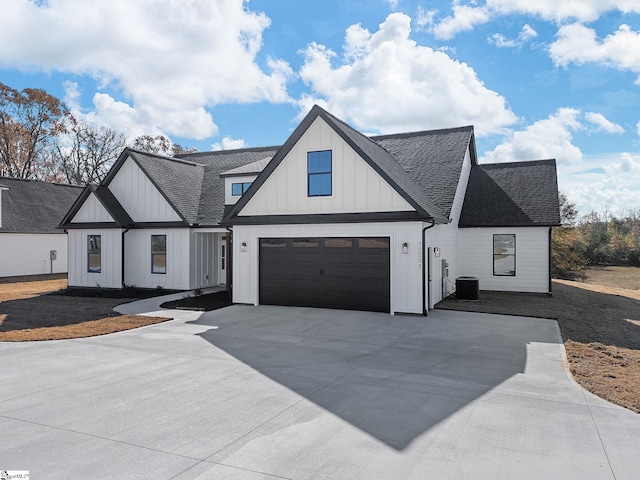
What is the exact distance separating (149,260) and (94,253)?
2721 millimetres

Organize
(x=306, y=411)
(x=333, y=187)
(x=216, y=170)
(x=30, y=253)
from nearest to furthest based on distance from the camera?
(x=306, y=411) → (x=333, y=187) → (x=216, y=170) → (x=30, y=253)

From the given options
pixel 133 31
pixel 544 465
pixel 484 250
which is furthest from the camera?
pixel 484 250

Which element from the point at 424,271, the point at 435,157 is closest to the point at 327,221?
the point at 424,271

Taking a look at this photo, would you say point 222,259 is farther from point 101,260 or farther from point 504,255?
point 504,255

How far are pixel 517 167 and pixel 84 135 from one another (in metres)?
38.9

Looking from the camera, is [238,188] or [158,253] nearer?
[158,253]

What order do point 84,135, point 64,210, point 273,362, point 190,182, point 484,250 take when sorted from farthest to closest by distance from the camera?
point 84,135, point 64,210, point 190,182, point 484,250, point 273,362

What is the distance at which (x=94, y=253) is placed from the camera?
19531 mm

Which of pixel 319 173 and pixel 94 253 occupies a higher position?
pixel 319 173

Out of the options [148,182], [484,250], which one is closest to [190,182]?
[148,182]

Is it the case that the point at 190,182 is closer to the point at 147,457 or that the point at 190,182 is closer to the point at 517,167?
the point at 517,167

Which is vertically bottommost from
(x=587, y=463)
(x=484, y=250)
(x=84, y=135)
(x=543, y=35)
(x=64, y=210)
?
(x=587, y=463)

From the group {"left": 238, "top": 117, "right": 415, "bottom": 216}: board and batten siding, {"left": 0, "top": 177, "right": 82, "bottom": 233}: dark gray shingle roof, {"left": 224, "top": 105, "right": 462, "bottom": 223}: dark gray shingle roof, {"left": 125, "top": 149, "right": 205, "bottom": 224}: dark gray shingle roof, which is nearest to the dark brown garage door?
{"left": 238, "top": 117, "right": 415, "bottom": 216}: board and batten siding

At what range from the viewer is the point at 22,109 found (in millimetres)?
36594
